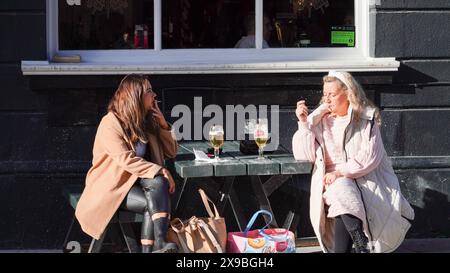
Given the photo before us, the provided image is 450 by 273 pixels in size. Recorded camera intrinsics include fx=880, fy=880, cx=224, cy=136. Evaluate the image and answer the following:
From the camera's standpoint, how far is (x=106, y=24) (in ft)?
23.2

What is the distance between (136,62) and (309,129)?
169 centimetres

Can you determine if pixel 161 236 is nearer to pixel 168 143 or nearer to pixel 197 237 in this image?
pixel 197 237

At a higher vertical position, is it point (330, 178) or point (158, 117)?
point (158, 117)

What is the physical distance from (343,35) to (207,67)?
120cm

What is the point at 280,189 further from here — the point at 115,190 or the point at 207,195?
the point at 115,190

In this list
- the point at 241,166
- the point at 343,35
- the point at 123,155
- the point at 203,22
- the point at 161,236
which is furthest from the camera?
the point at 343,35

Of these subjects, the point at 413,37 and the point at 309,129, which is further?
the point at 413,37

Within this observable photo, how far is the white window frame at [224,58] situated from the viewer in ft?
22.4

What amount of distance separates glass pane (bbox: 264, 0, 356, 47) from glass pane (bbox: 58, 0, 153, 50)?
1.04 m

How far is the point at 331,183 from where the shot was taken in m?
5.93

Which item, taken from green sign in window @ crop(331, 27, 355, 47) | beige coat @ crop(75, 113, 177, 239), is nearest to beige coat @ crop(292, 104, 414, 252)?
beige coat @ crop(75, 113, 177, 239)

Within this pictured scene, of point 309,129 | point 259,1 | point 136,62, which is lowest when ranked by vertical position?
point 309,129

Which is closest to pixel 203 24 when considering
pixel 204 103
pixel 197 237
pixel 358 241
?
pixel 204 103
